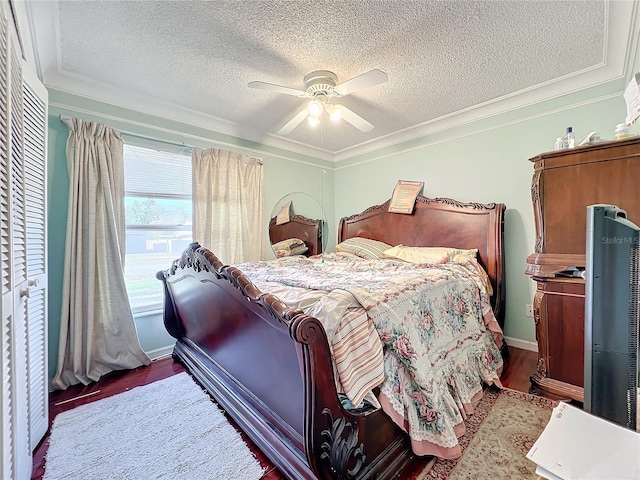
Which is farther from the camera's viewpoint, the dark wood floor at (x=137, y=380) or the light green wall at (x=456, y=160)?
the light green wall at (x=456, y=160)

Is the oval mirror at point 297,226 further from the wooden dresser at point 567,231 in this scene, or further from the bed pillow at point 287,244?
the wooden dresser at point 567,231

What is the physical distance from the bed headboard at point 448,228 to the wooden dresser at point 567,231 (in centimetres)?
63

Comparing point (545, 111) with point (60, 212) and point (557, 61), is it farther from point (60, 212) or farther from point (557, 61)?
point (60, 212)

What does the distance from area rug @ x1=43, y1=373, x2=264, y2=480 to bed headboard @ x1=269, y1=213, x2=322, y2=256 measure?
2.01 meters

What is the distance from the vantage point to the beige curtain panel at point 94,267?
223 cm

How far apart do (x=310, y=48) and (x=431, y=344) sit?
2043 millimetres

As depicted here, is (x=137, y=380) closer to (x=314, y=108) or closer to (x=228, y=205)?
(x=228, y=205)

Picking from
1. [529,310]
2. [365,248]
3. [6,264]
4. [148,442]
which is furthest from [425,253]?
[6,264]

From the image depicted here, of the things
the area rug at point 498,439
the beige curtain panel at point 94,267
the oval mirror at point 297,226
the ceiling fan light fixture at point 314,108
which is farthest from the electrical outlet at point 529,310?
the beige curtain panel at point 94,267

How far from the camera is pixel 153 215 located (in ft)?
9.16

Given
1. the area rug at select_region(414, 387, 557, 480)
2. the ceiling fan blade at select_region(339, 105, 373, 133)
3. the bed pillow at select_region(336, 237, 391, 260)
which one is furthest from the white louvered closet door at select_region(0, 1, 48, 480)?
the bed pillow at select_region(336, 237, 391, 260)

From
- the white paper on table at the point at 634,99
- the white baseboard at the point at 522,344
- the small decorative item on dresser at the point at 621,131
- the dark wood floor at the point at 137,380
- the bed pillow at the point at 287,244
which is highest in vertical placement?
the white paper on table at the point at 634,99

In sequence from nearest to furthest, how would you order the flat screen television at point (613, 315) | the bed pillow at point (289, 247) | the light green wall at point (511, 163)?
1. the flat screen television at point (613, 315)
2. the light green wall at point (511, 163)
3. the bed pillow at point (289, 247)

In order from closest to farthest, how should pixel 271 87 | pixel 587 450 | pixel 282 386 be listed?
1. pixel 587 450
2. pixel 282 386
3. pixel 271 87
